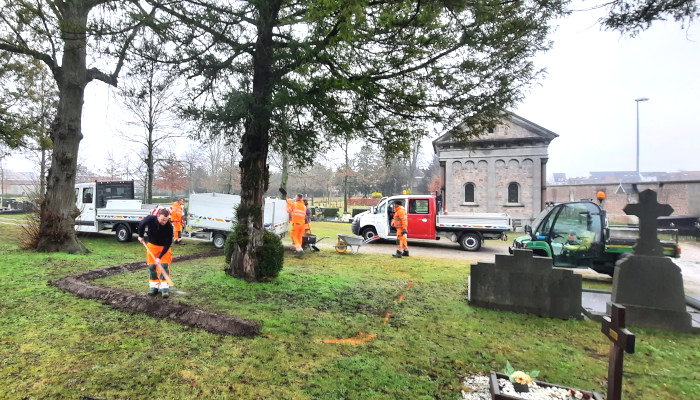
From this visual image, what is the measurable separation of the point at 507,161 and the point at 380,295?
23.4m

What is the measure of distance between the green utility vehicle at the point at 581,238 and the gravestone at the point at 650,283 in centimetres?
323

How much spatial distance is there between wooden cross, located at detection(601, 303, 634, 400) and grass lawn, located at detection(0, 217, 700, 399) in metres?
0.70

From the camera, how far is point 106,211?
13906 mm

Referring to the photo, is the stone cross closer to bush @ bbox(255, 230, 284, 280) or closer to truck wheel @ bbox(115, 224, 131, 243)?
bush @ bbox(255, 230, 284, 280)

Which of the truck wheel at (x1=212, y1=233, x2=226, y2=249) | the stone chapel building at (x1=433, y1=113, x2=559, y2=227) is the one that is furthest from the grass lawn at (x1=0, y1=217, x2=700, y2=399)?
the stone chapel building at (x1=433, y1=113, x2=559, y2=227)

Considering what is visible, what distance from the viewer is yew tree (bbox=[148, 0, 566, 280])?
4.75 meters

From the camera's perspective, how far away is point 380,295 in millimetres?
6711

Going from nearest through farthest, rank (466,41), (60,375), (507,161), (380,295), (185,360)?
(60,375), (185,360), (466,41), (380,295), (507,161)

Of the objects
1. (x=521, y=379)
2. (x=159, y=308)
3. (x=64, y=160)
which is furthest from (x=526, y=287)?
(x=64, y=160)

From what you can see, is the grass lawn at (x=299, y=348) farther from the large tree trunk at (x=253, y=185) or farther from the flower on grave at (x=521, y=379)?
the flower on grave at (x=521, y=379)

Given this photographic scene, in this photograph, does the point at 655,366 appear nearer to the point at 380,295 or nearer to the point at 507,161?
the point at 380,295

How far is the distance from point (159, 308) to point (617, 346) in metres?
5.29

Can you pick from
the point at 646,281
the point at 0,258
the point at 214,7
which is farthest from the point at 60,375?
the point at 0,258

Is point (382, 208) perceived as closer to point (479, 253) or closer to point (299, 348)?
point (479, 253)
